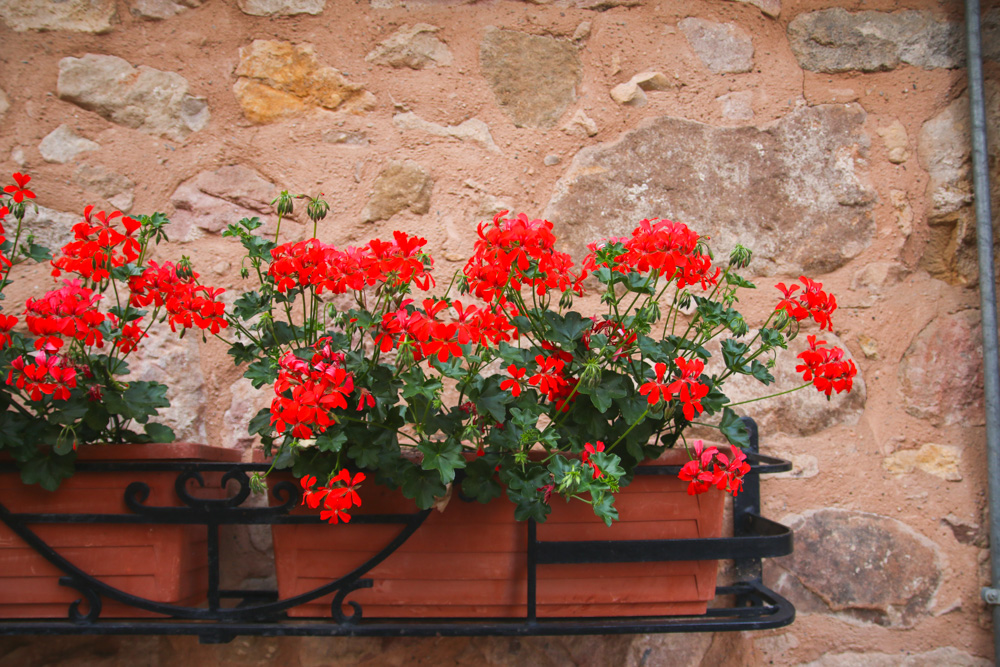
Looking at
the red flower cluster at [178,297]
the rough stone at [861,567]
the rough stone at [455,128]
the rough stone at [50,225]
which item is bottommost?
the rough stone at [861,567]

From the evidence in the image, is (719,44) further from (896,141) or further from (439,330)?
(439,330)

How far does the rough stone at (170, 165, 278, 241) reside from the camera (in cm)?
125

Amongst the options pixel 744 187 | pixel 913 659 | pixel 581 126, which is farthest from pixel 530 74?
pixel 913 659

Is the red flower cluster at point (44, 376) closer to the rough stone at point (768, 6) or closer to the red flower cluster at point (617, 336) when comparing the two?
the red flower cluster at point (617, 336)

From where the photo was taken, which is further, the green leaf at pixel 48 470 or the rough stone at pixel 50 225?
the rough stone at pixel 50 225

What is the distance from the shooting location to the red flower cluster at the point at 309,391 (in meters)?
0.76

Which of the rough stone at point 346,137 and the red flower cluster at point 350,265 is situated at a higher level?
the rough stone at point 346,137

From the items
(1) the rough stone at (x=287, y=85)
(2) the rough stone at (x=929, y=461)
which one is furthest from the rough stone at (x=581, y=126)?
(2) the rough stone at (x=929, y=461)

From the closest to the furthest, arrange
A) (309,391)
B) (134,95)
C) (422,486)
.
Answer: (309,391)
(422,486)
(134,95)

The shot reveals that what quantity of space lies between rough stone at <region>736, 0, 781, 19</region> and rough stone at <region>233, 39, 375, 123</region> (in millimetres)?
785

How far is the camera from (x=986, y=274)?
1.20m

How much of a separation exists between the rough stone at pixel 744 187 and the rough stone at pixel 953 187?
0.12 metres

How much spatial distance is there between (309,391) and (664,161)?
843 mm

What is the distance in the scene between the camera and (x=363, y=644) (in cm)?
114
